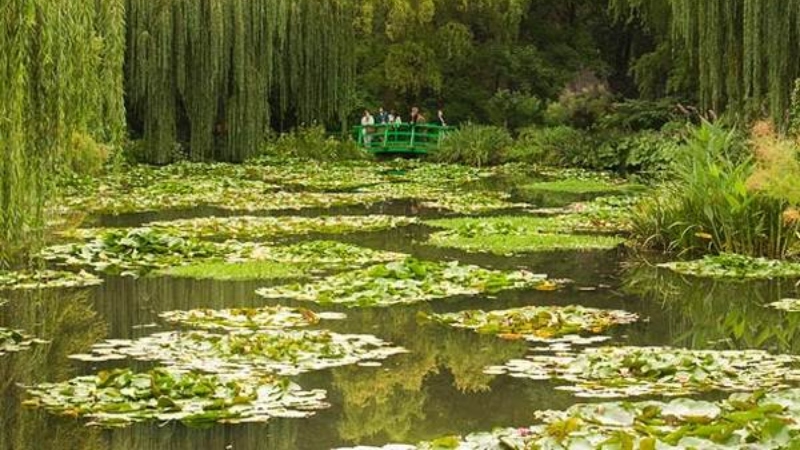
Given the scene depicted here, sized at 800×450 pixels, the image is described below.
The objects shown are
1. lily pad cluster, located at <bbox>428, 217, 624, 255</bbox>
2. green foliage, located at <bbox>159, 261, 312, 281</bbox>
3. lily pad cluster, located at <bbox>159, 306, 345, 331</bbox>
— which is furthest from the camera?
lily pad cluster, located at <bbox>428, 217, 624, 255</bbox>

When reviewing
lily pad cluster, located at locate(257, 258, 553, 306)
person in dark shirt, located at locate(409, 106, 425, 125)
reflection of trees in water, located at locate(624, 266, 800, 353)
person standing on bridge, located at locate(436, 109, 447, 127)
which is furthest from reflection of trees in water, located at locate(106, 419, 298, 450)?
person in dark shirt, located at locate(409, 106, 425, 125)

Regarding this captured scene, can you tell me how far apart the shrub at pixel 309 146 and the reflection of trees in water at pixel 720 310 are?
62.4 ft

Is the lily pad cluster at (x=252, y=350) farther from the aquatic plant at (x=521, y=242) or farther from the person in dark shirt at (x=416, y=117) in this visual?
the person in dark shirt at (x=416, y=117)

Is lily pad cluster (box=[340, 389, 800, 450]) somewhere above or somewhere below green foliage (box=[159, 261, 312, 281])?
above

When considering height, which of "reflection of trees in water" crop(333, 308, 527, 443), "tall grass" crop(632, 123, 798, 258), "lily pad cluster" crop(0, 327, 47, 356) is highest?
"tall grass" crop(632, 123, 798, 258)

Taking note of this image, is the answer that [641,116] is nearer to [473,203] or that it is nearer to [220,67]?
[220,67]

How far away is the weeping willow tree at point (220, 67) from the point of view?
26.1 meters

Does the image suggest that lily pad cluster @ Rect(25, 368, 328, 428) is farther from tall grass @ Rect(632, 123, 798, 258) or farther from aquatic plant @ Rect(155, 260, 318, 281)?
tall grass @ Rect(632, 123, 798, 258)

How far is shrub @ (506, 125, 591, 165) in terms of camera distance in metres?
29.9

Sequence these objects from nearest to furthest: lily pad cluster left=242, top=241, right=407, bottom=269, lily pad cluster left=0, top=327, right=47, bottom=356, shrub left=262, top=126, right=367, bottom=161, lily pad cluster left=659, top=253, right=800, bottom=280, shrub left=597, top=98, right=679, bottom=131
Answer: lily pad cluster left=0, top=327, right=47, bottom=356, lily pad cluster left=659, top=253, right=800, bottom=280, lily pad cluster left=242, top=241, right=407, bottom=269, shrub left=597, top=98, right=679, bottom=131, shrub left=262, top=126, right=367, bottom=161

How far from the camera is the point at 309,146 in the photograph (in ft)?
103

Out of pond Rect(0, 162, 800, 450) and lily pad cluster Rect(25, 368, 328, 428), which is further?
lily pad cluster Rect(25, 368, 328, 428)

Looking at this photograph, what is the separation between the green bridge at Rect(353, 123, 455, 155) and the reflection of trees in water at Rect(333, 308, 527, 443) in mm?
24485

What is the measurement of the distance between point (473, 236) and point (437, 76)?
20.9 meters
